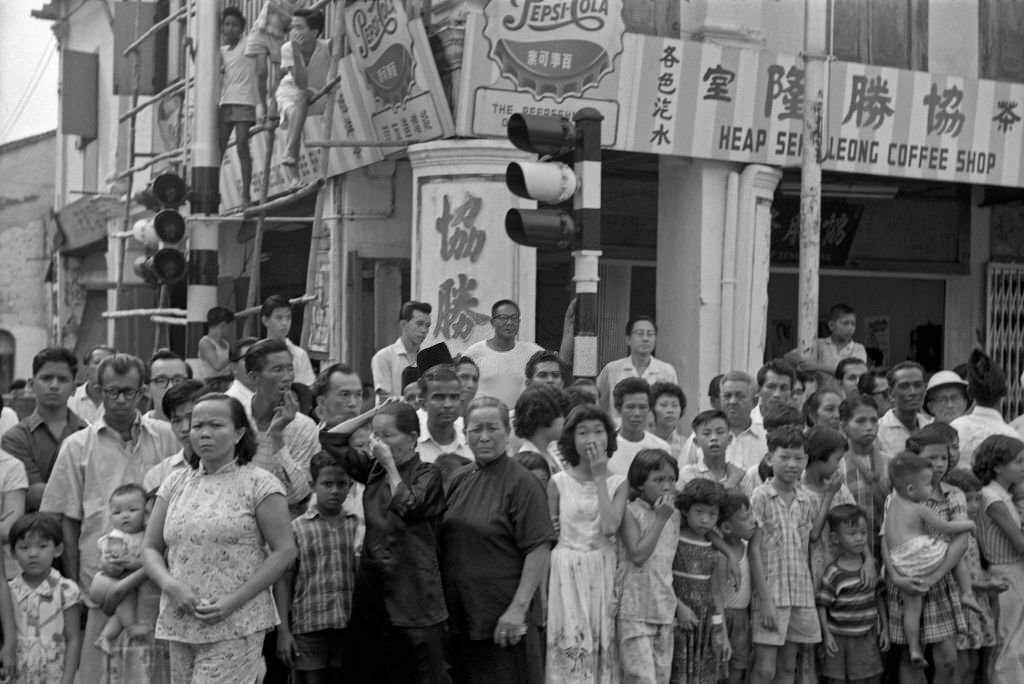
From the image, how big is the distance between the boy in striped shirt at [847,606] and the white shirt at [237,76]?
860 cm

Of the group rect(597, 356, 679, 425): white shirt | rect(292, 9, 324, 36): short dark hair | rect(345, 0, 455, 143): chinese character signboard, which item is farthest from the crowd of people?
rect(292, 9, 324, 36): short dark hair

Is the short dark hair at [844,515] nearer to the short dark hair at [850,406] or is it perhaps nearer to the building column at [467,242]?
the short dark hair at [850,406]

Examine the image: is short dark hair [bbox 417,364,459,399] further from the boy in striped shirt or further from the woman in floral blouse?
the boy in striped shirt

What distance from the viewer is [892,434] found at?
8.75 metres

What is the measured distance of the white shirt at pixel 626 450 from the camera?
7.77 m

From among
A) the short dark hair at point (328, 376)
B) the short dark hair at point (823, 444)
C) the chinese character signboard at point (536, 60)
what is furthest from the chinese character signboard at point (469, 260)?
the short dark hair at point (823, 444)

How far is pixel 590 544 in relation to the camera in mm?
7027

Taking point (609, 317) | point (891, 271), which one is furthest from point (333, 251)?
point (891, 271)

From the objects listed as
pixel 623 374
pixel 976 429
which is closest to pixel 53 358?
pixel 623 374

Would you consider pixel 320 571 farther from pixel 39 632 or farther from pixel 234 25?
pixel 234 25

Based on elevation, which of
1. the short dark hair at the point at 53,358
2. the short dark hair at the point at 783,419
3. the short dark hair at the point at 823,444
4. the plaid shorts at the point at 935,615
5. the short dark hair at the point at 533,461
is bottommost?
the plaid shorts at the point at 935,615

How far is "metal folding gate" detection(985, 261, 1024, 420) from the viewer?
17.0m

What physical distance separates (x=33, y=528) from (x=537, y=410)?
2.40m

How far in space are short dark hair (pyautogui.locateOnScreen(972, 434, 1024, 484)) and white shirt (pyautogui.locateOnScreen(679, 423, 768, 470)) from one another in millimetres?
1159
